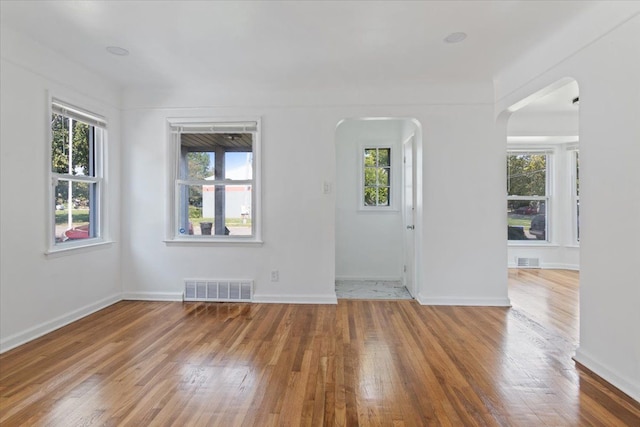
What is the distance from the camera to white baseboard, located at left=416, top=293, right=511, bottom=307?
3.96 metres

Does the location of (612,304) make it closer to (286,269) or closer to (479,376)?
(479,376)

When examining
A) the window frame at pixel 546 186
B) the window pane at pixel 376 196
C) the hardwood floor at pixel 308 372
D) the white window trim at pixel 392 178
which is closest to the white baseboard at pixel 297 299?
the hardwood floor at pixel 308 372

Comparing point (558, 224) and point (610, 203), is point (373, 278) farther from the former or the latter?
point (558, 224)

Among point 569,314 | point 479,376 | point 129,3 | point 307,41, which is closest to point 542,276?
point 569,314

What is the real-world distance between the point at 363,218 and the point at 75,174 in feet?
12.4

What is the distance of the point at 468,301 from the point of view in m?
3.98

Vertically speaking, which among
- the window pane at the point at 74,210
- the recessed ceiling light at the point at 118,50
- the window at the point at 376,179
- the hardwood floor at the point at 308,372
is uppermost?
the recessed ceiling light at the point at 118,50

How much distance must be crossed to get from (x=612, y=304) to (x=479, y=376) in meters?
1.00

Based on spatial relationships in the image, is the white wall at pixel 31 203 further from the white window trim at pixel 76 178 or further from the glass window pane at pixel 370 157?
the glass window pane at pixel 370 157

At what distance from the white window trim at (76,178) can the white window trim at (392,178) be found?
3.45 meters

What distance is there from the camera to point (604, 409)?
6.40 ft

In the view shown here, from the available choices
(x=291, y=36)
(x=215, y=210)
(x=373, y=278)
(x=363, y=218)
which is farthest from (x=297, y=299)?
(x=291, y=36)

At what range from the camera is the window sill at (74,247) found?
3.18 metres

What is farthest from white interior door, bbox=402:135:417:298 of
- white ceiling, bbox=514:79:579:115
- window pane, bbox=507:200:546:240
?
window pane, bbox=507:200:546:240
